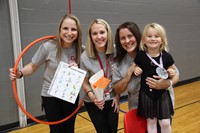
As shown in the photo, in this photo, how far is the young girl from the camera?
1.73m

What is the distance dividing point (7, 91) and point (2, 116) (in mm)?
350

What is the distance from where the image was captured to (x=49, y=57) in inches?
78.8

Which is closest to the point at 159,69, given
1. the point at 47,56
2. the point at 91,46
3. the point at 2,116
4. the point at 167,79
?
the point at 167,79

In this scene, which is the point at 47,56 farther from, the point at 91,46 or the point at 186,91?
the point at 186,91

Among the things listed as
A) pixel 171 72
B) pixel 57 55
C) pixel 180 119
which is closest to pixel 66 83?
pixel 57 55

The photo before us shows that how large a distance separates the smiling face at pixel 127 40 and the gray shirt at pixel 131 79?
0.12 meters

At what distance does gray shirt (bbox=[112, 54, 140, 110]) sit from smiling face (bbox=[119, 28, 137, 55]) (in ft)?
0.40

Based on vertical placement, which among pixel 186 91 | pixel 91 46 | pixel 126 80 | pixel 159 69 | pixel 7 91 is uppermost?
pixel 91 46

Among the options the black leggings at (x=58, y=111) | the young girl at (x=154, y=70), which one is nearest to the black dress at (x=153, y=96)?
the young girl at (x=154, y=70)

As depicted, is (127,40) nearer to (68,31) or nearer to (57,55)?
(68,31)

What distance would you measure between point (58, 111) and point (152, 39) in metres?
1.08

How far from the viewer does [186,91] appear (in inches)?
187

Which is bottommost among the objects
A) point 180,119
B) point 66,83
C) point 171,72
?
point 180,119

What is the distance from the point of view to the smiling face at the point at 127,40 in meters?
1.80
